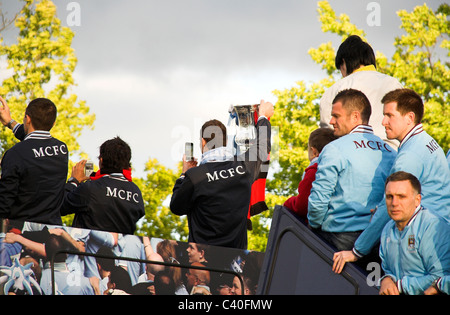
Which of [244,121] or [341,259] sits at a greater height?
[244,121]

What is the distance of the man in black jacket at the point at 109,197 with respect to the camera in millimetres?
5496

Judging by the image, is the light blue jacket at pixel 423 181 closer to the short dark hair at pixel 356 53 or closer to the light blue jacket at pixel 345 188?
the light blue jacket at pixel 345 188

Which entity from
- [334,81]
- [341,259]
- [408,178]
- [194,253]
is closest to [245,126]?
[194,253]

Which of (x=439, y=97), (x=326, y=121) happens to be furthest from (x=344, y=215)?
(x=439, y=97)

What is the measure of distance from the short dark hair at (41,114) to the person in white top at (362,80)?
2.40 meters

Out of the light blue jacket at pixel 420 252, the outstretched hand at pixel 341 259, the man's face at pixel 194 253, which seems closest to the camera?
the light blue jacket at pixel 420 252

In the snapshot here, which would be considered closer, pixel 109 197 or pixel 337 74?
pixel 109 197

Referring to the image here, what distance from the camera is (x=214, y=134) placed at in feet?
19.6

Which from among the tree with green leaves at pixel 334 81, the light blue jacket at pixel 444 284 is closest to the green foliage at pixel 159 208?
the tree with green leaves at pixel 334 81

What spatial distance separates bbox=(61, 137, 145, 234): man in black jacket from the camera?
216 inches

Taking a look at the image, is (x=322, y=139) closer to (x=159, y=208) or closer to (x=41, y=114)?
(x=41, y=114)

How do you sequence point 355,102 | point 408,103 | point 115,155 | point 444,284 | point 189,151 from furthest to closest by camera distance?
point 189,151
point 115,155
point 355,102
point 408,103
point 444,284

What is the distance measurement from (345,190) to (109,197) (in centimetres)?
224

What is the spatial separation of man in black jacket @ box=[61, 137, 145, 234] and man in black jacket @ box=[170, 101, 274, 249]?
0.39 metres
